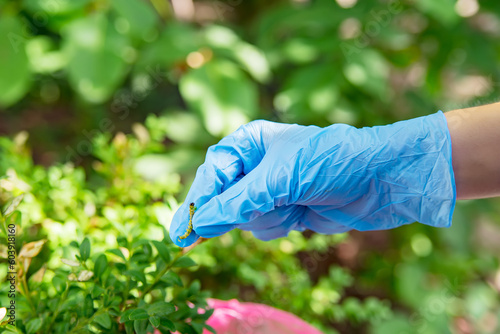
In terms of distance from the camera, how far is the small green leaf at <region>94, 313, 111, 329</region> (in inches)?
20.5

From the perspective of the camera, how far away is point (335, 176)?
0.68 meters

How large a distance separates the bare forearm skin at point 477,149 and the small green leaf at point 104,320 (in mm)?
→ 571

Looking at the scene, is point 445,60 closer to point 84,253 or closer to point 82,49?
point 82,49

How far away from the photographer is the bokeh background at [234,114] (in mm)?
871

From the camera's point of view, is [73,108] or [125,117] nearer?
[125,117]

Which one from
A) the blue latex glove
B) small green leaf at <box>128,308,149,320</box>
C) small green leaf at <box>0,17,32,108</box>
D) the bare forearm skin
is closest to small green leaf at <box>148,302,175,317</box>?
small green leaf at <box>128,308,149,320</box>

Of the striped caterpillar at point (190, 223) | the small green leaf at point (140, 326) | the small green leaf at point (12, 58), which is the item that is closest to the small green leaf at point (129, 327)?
the small green leaf at point (140, 326)

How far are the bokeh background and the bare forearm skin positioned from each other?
1.28 ft

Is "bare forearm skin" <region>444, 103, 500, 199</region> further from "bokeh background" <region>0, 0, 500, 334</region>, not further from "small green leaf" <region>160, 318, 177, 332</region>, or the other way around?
"small green leaf" <region>160, 318, 177, 332</region>

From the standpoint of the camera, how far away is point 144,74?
63.0 inches

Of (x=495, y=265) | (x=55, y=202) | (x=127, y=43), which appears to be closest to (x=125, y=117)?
(x=127, y=43)

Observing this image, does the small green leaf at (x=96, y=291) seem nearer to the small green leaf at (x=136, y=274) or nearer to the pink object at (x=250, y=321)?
the small green leaf at (x=136, y=274)

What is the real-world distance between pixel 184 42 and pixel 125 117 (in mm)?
929

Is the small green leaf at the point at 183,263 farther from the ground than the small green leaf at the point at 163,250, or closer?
closer
